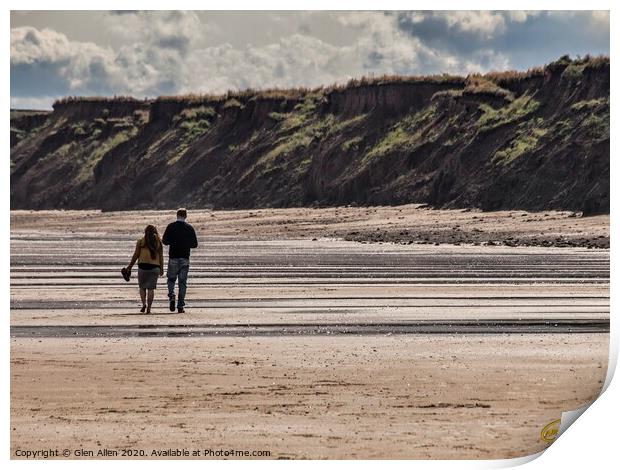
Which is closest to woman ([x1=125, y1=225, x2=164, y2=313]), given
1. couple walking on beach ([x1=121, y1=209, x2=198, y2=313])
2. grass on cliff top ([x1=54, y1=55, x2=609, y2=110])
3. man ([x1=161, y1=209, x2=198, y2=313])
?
couple walking on beach ([x1=121, y1=209, x2=198, y2=313])

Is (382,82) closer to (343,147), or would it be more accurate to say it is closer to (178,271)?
(343,147)

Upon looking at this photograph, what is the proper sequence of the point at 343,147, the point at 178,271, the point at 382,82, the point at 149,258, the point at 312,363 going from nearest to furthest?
the point at 312,363
the point at 149,258
the point at 178,271
the point at 343,147
the point at 382,82

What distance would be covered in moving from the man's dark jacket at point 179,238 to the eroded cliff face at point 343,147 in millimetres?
31379

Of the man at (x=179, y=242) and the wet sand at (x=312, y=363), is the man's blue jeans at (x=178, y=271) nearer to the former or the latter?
A: the man at (x=179, y=242)

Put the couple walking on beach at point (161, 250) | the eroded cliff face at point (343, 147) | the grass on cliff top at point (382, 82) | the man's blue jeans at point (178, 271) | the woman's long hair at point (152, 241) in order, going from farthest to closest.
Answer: the grass on cliff top at point (382, 82) → the eroded cliff face at point (343, 147) → the man's blue jeans at point (178, 271) → the couple walking on beach at point (161, 250) → the woman's long hair at point (152, 241)

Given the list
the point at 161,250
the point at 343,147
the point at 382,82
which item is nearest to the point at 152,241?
the point at 161,250

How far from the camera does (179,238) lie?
17.2 m

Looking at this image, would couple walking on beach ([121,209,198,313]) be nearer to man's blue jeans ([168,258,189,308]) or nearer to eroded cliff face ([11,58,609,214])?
man's blue jeans ([168,258,189,308])

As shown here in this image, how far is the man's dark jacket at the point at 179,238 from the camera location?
17.2 m

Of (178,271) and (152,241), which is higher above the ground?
(152,241)

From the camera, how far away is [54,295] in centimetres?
2088

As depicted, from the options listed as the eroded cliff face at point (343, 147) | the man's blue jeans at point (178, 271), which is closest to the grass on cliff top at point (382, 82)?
the eroded cliff face at point (343, 147)

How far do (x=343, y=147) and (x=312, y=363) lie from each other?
2621 inches
